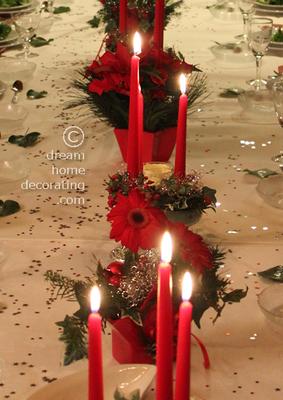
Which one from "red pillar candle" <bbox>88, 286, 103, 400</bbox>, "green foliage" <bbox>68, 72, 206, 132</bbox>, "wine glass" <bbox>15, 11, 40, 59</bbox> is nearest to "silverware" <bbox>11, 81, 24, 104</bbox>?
"wine glass" <bbox>15, 11, 40, 59</bbox>

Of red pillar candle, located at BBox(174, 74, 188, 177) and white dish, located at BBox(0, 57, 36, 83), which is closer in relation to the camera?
red pillar candle, located at BBox(174, 74, 188, 177)

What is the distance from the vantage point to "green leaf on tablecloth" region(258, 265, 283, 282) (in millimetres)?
1248

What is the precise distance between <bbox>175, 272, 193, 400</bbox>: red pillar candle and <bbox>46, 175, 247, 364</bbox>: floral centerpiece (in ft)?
1.00

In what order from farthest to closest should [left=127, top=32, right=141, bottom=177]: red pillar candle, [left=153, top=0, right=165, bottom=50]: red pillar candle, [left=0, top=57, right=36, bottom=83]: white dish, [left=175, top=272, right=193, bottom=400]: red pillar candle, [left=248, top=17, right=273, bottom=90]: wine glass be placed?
[left=0, top=57, right=36, bottom=83]: white dish < [left=248, top=17, right=273, bottom=90]: wine glass < [left=153, top=0, right=165, bottom=50]: red pillar candle < [left=127, top=32, right=141, bottom=177]: red pillar candle < [left=175, top=272, right=193, bottom=400]: red pillar candle

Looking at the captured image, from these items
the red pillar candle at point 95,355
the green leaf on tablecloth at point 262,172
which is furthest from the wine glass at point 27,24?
the red pillar candle at point 95,355

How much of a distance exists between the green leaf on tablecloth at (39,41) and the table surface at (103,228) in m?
0.03

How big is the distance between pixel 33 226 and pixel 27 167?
25cm

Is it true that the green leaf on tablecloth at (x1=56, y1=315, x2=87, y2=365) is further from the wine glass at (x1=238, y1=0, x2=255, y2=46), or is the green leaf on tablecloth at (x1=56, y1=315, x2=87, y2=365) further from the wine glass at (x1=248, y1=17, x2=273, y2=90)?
the wine glass at (x1=238, y1=0, x2=255, y2=46)

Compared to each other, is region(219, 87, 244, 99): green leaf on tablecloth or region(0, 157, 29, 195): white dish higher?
region(219, 87, 244, 99): green leaf on tablecloth

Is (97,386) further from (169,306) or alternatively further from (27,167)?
(27,167)

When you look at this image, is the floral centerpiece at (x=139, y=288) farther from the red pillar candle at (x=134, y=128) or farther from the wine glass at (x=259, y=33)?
the wine glass at (x=259, y=33)

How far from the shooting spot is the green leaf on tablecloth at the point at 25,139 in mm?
1773

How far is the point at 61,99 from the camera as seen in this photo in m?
2.03

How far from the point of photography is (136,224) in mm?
1059
